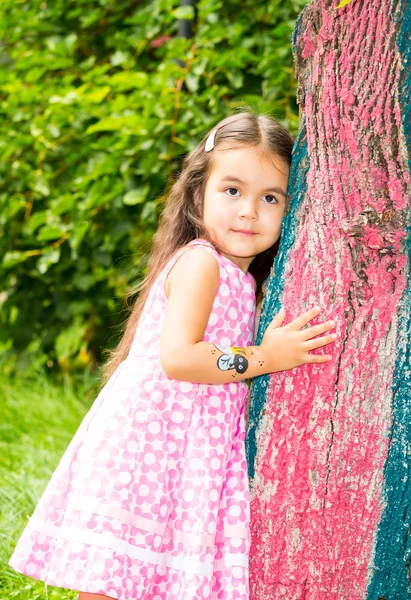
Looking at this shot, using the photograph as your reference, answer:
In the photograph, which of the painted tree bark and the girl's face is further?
the girl's face

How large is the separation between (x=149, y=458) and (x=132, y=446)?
0.17 ft

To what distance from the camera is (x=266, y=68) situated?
12.1 feet

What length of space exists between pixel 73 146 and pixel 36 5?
0.89m

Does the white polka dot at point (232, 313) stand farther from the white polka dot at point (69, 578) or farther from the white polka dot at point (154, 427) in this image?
the white polka dot at point (69, 578)

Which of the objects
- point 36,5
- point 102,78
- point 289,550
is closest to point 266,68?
point 102,78

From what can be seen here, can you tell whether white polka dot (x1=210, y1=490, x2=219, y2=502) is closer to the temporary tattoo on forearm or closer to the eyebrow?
the temporary tattoo on forearm

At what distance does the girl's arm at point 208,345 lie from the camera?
1943mm

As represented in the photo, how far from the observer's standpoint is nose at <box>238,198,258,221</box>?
212cm

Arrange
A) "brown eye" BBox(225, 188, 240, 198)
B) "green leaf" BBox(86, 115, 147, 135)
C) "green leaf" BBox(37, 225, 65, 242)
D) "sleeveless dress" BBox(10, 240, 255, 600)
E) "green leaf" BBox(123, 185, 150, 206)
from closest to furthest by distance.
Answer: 1. "sleeveless dress" BBox(10, 240, 255, 600)
2. "brown eye" BBox(225, 188, 240, 198)
3. "green leaf" BBox(86, 115, 147, 135)
4. "green leaf" BBox(123, 185, 150, 206)
5. "green leaf" BBox(37, 225, 65, 242)

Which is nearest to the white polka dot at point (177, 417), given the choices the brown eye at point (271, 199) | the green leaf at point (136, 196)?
the brown eye at point (271, 199)

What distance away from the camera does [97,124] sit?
358 cm

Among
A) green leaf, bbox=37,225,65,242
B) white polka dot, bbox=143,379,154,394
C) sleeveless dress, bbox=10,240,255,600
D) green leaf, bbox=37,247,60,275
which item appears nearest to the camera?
sleeveless dress, bbox=10,240,255,600

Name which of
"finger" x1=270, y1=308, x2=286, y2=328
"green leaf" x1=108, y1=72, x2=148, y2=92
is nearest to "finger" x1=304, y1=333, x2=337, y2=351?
"finger" x1=270, y1=308, x2=286, y2=328

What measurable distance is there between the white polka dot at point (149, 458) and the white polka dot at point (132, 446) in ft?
0.10
